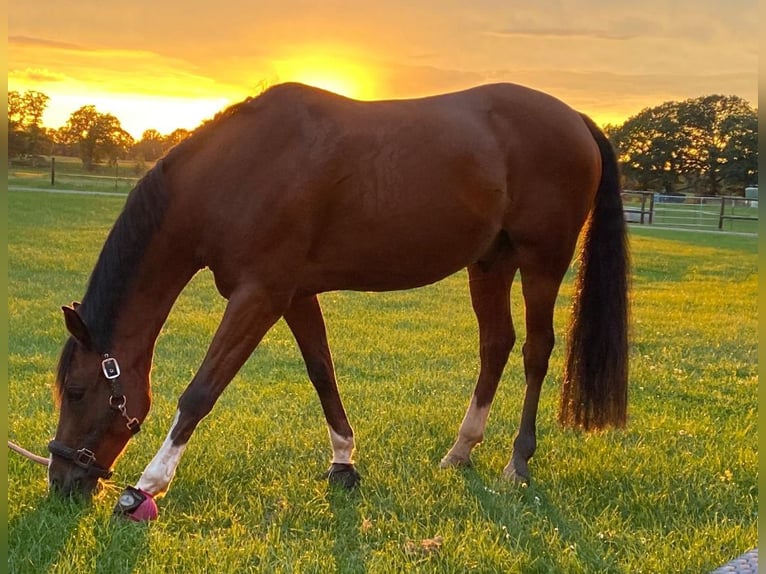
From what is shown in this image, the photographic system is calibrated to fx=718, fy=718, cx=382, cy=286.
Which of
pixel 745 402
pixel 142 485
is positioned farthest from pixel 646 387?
pixel 142 485

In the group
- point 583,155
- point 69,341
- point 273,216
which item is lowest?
point 69,341

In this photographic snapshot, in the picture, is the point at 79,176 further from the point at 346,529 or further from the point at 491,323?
the point at 346,529

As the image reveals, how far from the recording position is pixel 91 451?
3.16m

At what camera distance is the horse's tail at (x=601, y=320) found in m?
4.03

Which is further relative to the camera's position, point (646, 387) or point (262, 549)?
point (646, 387)

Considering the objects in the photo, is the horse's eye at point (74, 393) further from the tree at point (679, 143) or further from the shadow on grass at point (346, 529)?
the tree at point (679, 143)

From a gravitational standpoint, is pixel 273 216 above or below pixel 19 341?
above

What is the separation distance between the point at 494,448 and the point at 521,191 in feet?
5.11

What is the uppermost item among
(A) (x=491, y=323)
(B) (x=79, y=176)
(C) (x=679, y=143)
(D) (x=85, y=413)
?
(C) (x=679, y=143)

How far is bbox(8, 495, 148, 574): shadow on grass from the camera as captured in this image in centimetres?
269

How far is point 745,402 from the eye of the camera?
17.6 feet

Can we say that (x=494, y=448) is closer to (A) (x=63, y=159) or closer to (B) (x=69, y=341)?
(B) (x=69, y=341)

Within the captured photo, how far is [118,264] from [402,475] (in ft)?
5.75

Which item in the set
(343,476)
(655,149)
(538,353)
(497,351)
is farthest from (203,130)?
(655,149)
